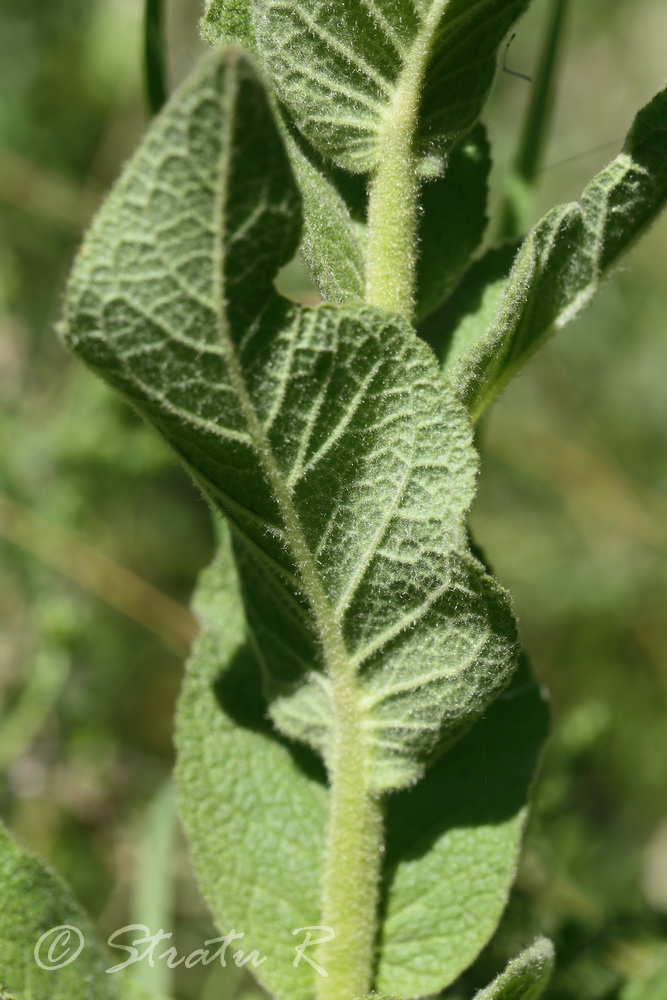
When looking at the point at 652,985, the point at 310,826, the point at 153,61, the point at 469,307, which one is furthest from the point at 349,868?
the point at 153,61

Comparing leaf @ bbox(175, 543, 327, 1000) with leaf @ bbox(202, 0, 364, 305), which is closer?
leaf @ bbox(202, 0, 364, 305)

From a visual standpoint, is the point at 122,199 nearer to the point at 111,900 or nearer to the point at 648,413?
the point at 111,900

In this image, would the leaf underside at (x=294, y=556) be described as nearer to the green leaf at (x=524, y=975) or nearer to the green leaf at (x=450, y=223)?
the green leaf at (x=524, y=975)

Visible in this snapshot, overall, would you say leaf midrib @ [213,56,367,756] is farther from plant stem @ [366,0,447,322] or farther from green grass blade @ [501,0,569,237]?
green grass blade @ [501,0,569,237]

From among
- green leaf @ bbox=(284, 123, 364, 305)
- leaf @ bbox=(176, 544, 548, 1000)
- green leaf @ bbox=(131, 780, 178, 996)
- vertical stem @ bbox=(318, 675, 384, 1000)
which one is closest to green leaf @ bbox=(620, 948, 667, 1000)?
leaf @ bbox=(176, 544, 548, 1000)

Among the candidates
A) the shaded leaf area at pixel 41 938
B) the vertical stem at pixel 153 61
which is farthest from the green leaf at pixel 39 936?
the vertical stem at pixel 153 61

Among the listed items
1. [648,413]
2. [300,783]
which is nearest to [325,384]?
[300,783]

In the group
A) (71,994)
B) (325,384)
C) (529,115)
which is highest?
(529,115)
